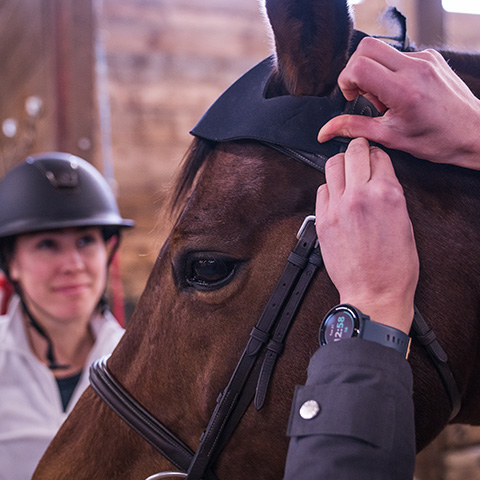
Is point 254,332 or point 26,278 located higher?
point 254,332

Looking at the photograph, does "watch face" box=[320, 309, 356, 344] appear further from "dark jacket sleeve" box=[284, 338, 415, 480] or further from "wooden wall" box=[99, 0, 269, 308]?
"wooden wall" box=[99, 0, 269, 308]

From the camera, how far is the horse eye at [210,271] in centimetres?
95

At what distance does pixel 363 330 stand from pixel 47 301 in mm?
1534

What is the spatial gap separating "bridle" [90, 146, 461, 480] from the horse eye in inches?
3.9

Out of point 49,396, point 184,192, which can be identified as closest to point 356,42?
point 184,192

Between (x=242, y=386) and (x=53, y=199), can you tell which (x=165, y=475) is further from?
(x=53, y=199)

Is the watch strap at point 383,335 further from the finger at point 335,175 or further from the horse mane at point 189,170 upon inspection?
the horse mane at point 189,170

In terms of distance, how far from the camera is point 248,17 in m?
4.93

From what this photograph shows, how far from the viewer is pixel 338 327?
2.55 ft

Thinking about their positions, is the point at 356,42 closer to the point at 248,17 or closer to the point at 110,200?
the point at 110,200

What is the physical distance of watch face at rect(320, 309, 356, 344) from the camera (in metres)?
0.76

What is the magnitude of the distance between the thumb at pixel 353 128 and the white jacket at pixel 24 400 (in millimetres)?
1317

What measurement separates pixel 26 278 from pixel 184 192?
116cm

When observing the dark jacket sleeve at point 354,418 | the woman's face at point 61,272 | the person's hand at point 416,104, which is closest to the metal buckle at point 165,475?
the dark jacket sleeve at point 354,418
